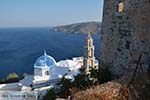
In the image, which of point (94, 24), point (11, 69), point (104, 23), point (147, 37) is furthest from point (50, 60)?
point (94, 24)

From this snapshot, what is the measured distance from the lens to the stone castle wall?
25.1 feet

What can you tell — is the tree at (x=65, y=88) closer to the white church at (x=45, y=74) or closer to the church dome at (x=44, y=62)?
the white church at (x=45, y=74)

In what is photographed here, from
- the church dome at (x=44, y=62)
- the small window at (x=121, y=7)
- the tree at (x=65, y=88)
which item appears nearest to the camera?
the small window at (x=121, y=7)

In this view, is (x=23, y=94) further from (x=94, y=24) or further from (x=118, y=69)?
(x=94, y=24)

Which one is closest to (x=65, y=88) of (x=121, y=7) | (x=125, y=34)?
(x=125, y=34)

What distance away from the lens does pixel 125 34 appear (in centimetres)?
843

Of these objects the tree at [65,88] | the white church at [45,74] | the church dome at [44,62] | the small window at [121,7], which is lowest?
the white church at [45,74]

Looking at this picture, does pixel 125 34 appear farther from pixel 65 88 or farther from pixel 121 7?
pixel 65 88

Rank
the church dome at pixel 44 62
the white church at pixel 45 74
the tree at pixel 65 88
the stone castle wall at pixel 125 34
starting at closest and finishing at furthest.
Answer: the stone castle wall at pixel 125 34 → the tree at pixel 65 88 → the white church at pixel 45 74 → the church dome at pixel 44 62

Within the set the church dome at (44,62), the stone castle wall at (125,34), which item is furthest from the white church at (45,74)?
the stone castle wall at (125,34)

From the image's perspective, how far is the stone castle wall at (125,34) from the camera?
7641 millimetres

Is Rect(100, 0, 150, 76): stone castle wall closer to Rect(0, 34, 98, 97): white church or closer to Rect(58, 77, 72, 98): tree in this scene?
Rect(58, 77, 72, 98): tree

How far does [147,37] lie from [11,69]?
4625cm

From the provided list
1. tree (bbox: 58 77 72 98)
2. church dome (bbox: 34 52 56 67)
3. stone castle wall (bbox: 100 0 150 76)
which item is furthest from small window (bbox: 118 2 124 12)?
church dome (bbox: 34 52 56 67)
